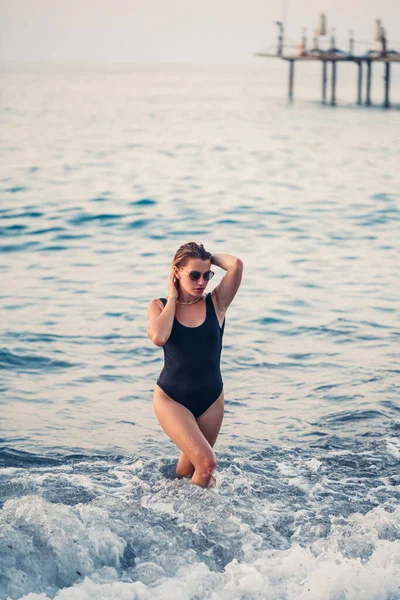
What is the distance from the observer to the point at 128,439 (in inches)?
315

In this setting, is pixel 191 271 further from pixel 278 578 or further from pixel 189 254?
pixel 278 578

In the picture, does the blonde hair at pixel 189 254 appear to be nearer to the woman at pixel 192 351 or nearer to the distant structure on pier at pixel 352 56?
the woman at pixel 192 351

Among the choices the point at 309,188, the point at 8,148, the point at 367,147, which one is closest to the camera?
the point at 309,188

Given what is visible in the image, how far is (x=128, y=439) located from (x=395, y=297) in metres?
7.05

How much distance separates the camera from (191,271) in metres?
5.95

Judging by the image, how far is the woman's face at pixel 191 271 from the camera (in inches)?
234

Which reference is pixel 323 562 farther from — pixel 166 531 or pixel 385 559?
pixel 166 531

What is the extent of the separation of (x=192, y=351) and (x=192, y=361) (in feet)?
0.25

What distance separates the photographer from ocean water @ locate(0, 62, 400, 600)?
213 inches

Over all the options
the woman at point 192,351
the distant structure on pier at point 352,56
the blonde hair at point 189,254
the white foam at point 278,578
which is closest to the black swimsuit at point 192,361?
the woman at point 192,351

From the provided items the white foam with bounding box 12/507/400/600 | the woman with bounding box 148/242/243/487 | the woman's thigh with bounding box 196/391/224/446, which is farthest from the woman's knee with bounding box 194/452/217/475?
the white foam with bounding box 12/507/400/600

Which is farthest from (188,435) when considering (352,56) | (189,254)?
(352,56)

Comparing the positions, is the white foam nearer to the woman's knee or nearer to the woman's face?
the woman's knee

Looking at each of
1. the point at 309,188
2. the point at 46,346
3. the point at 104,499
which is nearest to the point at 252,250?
the point at 46,346
